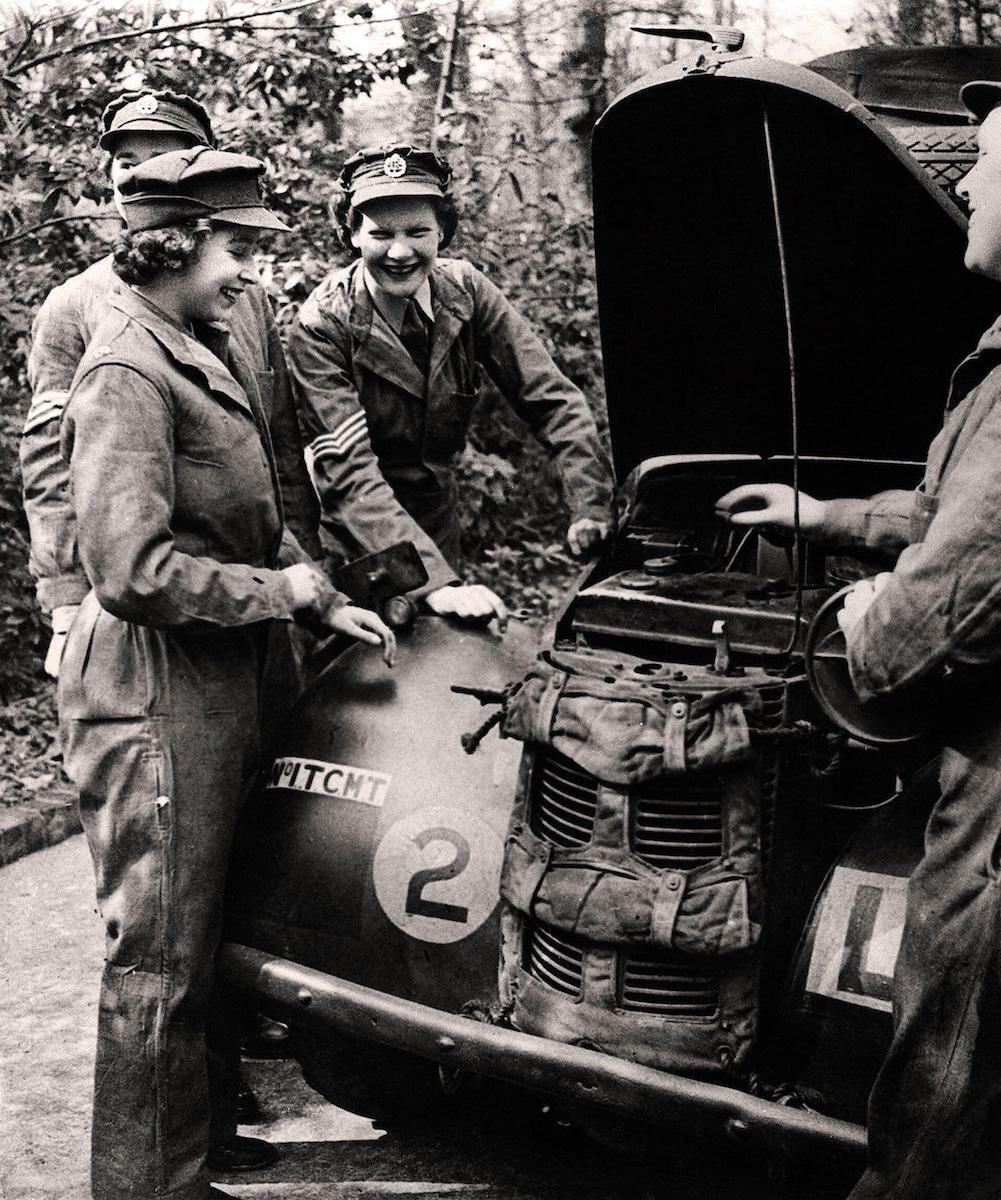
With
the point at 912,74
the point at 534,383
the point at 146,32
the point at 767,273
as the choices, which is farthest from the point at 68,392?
the point at 146,32

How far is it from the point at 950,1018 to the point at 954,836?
0.29 meters

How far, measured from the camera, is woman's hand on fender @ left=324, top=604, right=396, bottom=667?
3662mm

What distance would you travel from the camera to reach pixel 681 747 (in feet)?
9.46

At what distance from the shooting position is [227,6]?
25.0 feet

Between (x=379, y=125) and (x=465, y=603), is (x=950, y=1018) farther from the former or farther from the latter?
(x=379, y=125)

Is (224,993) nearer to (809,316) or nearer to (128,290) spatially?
(128,290)

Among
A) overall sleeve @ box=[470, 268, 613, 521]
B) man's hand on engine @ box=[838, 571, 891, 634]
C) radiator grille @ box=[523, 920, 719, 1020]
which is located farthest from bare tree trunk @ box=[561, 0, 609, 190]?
radiator grille @ box=[523, 920, 719, 1020]

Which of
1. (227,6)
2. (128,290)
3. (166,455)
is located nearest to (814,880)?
(166,455)

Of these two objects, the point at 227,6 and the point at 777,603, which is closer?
the point at 777,603

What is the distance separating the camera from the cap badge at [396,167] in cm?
443

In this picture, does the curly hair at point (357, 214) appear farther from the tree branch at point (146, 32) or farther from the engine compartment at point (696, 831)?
the tree branch at point (146, 32)

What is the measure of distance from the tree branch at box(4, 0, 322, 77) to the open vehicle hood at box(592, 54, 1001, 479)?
13.6 ft

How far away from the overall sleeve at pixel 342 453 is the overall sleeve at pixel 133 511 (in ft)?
2.83

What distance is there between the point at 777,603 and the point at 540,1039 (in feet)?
3.39
